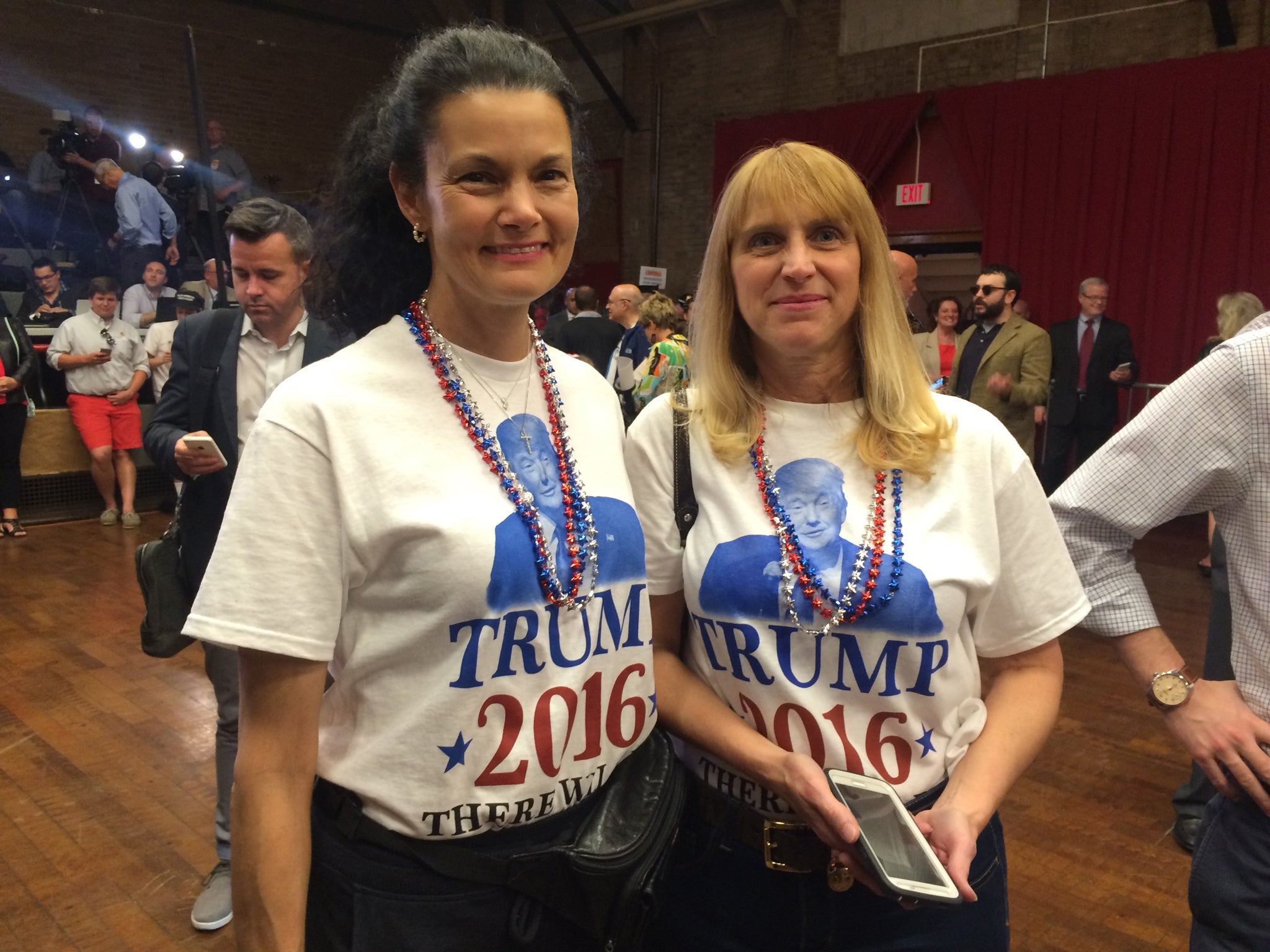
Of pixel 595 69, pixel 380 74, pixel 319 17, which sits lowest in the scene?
pixel 595 69

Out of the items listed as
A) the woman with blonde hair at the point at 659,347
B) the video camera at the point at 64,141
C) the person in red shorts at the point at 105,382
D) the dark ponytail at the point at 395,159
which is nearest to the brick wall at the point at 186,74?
the video camera at the point at 64,141

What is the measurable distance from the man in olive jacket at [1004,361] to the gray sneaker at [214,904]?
15.7 ft

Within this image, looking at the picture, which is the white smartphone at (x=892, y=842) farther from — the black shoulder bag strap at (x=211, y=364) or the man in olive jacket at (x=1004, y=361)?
the man in olive jacket at (x=1004, y=361)

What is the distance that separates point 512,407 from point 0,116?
12.3 metres

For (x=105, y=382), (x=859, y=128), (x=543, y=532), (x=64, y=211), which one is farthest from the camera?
(x=64, y=211)

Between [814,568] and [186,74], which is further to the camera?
[186,74]

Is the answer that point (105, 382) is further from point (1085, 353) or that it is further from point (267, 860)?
point (1085, 353)

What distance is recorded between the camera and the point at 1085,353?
6.71 meters

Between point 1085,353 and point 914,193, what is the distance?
3.80 meters

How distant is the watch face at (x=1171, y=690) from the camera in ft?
4.04

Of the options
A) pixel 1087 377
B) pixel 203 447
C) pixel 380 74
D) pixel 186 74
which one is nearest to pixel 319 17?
pixel 380 74

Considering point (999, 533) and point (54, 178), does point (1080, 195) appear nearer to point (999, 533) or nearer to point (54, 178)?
point (999, 533)

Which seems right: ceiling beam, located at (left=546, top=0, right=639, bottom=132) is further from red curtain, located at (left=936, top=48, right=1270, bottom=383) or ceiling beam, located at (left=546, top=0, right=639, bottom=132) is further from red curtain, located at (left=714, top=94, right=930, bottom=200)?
red curtain, located at (left=936, top=48, right=1270, bottom=383)

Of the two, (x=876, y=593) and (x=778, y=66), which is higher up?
(x=778, y=66)
